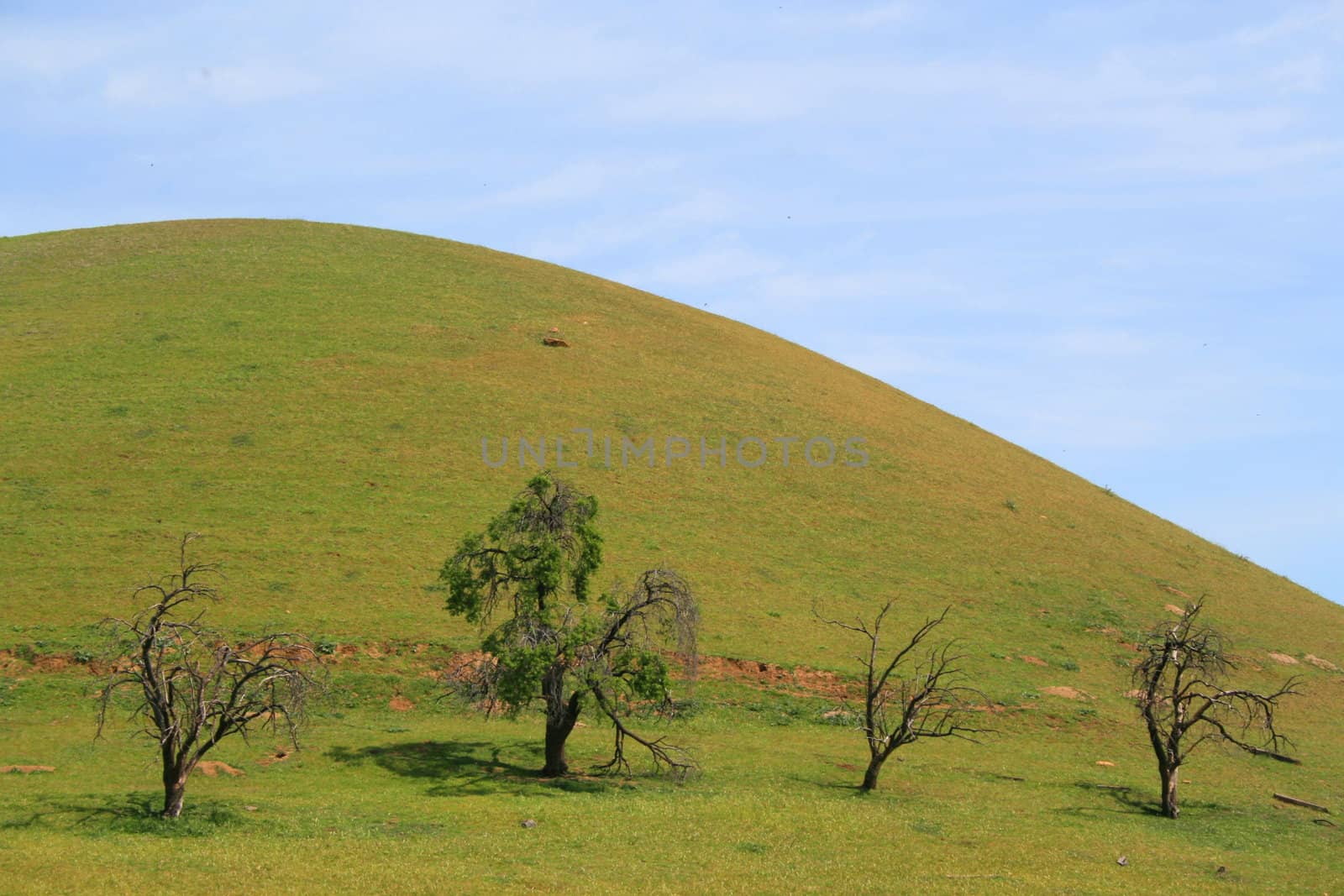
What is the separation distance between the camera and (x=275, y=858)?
20.1 m

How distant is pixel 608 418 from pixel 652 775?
34.3m

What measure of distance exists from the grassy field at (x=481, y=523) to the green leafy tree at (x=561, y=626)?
207 centimetres

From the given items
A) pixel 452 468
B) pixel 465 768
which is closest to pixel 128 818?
pixel 465 768

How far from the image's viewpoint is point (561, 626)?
29422 mm

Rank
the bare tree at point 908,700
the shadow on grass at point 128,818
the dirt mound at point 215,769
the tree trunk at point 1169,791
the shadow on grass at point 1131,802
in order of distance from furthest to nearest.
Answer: the shadow on grass at point 1131,802, the bare tree at point 908,700, the tree trunk at point 1169,791, the dirt mound at point 215,769, the shadow on grass at point 128,818

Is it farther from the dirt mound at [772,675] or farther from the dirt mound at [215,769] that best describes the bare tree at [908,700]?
the dirt mound at [215,769]

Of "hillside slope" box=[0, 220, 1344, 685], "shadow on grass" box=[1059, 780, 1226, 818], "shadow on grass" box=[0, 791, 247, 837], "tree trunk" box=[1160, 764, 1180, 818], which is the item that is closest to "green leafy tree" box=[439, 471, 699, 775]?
"shadow on grass" box=[0, 791, 247, 837]

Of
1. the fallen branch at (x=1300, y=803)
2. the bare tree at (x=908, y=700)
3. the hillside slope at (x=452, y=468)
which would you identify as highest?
the hillside slope at (x=452, y=468)

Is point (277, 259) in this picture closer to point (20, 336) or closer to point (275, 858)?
point (20, 336)

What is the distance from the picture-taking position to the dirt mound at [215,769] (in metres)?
27.7

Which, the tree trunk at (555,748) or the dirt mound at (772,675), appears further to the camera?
the dirt mound at (772,675)

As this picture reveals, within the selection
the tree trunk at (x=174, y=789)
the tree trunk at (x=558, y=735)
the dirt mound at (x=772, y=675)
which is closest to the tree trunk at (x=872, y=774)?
the tree trunk at (x=558, y=735)

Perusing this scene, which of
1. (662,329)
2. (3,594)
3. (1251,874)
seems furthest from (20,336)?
(1251,874)

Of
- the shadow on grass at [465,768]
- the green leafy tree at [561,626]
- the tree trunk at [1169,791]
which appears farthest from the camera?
the tree trunk at [1169,791]
